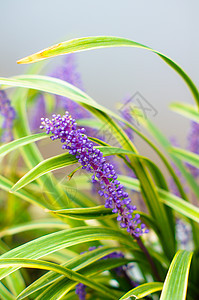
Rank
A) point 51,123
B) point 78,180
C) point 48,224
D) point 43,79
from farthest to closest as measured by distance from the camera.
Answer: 1. point 78,180
2. point 48,224
3. point 43,79
4. point 51,123

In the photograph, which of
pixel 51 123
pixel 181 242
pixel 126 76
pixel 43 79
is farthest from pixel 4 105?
pixel 126 76

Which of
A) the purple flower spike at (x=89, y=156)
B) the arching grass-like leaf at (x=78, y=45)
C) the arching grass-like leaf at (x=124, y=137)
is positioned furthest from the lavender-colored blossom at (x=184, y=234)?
the arching grass-like leaf at (x=78, y=45)

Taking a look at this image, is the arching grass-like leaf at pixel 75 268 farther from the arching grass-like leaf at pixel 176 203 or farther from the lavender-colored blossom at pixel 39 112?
the lavender-colored blossom at pixel 39 112

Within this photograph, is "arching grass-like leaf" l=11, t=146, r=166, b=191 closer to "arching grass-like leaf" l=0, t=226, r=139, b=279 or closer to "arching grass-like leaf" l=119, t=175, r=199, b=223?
"arching grass-like leaf" l=0, t=226, r=139, b=279

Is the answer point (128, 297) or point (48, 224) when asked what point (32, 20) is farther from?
point (128, 297)

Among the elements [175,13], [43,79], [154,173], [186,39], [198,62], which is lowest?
[154,173]

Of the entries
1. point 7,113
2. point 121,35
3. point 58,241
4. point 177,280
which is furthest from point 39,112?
point 121,35
